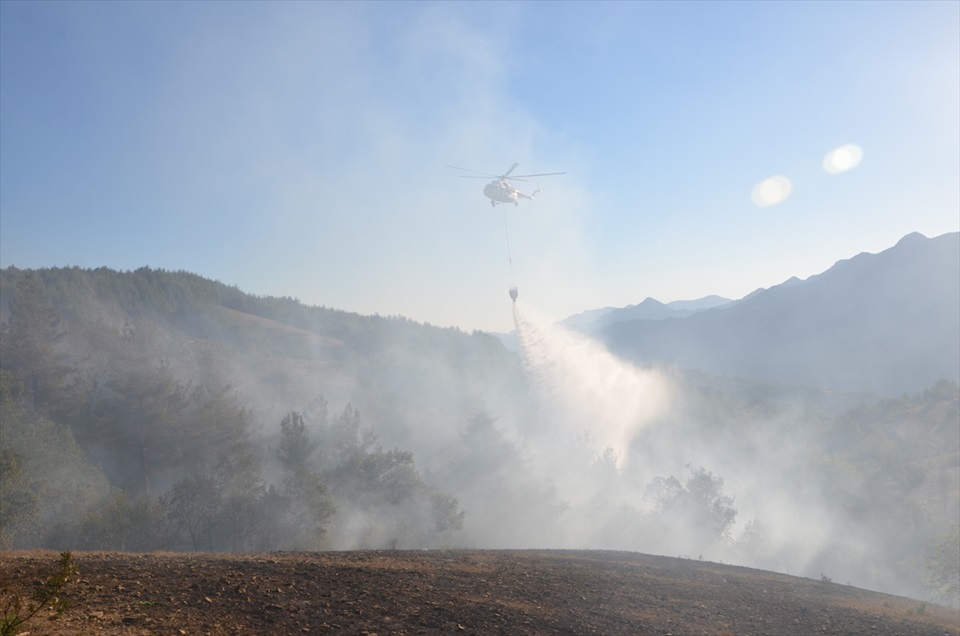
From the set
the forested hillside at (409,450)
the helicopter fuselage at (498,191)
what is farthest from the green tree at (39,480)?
the helicopter fuselage at (498,191)

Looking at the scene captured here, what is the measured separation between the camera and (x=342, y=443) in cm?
5388

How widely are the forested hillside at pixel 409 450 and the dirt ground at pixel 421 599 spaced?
23.7 m

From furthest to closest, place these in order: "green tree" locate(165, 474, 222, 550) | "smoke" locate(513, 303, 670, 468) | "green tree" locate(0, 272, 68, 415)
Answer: "smoke" locate(513, 303, 670, 468) < "green tree" locate(0, 272, 68, 415) < "green tree" locate(165, 474, 222, 550)

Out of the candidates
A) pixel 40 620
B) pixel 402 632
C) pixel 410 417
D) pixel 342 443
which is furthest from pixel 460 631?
pixel 410 417

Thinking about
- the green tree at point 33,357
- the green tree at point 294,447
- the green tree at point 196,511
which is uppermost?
the green tree at point 33,357

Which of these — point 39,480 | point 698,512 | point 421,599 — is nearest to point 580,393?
point 698,512

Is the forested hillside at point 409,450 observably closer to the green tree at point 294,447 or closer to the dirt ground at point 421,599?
the green tree at point 294,447

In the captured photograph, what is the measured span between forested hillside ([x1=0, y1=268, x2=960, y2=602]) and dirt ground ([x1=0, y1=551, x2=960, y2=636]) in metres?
23.7

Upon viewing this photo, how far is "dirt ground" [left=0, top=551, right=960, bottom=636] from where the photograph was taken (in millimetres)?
9562

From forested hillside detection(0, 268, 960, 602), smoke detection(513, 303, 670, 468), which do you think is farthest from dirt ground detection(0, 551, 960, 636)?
smoke detection(513, 303, 670, 468)

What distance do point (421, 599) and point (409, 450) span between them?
66525mm

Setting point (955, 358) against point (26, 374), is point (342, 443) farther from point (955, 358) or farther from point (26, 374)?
point (955, 358)

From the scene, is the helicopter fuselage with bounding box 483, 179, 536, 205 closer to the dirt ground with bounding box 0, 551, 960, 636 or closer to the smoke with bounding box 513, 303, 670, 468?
the smoke with bounding box 513, 303, 670, 468

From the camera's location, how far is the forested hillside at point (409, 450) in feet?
128
